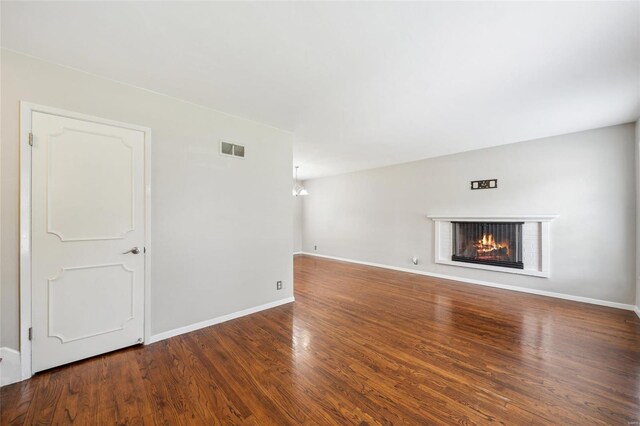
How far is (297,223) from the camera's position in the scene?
29.0ft

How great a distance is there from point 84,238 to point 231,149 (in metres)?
1.75

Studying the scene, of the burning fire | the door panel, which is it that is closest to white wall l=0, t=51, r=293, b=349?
the door panel

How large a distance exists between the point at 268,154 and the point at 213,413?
2.96 m

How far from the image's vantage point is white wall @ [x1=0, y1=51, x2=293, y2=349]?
203cm

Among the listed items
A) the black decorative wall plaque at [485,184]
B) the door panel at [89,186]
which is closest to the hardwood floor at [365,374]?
the door panel at [89,186]

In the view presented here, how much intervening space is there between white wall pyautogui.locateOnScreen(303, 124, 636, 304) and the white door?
5214 millimetres

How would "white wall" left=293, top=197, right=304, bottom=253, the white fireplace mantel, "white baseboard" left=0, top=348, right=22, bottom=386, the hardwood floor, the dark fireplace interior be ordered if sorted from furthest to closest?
1. "white wall" left=293, top=197, right=304, bottom=253
2. the dark fireplace interior
3. the white fireplace mantel
4. "white baseboard" left=0, top=348, right=22, bottom=386
5. the hardwood floor

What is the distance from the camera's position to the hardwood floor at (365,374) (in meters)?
1.70

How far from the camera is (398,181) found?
6.25 m

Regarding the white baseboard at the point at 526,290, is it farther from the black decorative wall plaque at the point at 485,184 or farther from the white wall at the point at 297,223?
the white wall at the point at 297,223

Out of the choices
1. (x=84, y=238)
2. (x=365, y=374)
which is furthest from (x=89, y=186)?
(x=365, y=374)

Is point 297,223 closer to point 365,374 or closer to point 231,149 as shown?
point 231,149

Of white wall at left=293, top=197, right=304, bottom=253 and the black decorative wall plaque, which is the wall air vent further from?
white wall at left=293, top=197, right=304, bottom=253

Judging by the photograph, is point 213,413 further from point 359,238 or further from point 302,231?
point 302,231
